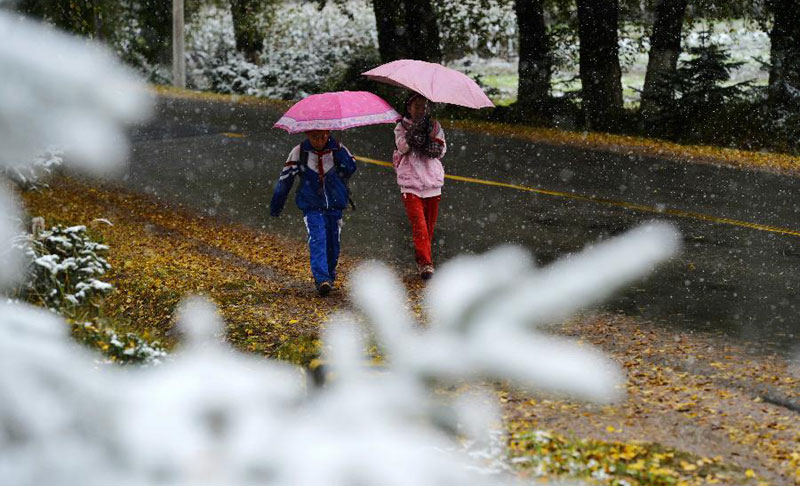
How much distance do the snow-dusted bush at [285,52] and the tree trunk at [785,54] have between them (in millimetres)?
10575

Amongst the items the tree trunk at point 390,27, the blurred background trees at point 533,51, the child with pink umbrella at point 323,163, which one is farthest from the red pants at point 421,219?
the tree trunk at point 390,27

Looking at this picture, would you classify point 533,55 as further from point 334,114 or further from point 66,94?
point 66,94

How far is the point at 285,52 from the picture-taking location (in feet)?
90.4

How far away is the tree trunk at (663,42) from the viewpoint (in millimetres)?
20031

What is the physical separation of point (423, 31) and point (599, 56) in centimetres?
433

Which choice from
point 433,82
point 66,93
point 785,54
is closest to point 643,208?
point 433,82

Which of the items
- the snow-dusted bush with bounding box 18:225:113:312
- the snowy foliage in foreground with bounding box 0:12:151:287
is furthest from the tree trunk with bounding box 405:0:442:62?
the snowy foliage in foreground with bounding box 0:12:151:287

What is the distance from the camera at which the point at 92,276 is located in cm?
895

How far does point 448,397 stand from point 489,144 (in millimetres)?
16456

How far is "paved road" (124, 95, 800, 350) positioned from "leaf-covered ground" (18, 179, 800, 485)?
0.74 m

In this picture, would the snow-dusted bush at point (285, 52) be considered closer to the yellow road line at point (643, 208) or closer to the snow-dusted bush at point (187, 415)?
the yellow road line at point (643, 208)

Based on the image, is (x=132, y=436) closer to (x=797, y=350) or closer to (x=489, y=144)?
(x=797, y=350)

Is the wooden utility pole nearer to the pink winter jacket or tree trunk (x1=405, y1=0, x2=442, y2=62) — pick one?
tree trunk (x1=405, y1=0, x2=442, y2=62)

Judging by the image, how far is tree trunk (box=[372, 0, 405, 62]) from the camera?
23188 mm
